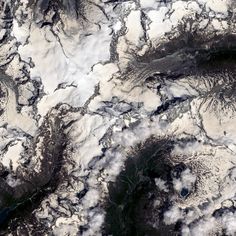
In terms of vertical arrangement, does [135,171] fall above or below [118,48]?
below

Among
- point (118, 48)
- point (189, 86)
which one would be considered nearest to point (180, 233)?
point (189, 86)

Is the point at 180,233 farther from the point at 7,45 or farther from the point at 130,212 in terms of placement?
the point at 7,45

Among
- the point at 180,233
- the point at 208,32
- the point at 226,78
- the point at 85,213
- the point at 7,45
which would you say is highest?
the point at 7,45

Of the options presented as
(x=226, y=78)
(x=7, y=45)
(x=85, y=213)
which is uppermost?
(x=7, y=45)

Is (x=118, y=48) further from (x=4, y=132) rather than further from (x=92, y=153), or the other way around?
(x=4, y=132)

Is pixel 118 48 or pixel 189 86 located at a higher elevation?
A: pixel 118 48

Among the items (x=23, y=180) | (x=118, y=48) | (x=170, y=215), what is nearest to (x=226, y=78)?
(x=118, y=48)
